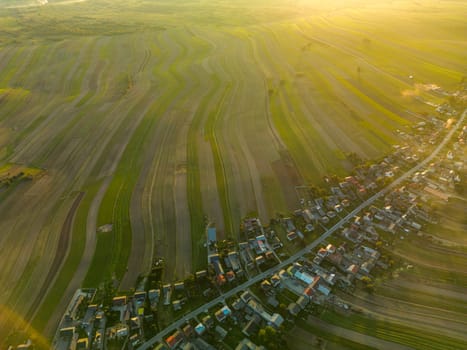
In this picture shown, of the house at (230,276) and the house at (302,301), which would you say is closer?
the house at (302,301)

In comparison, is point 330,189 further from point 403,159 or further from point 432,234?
point 403,159

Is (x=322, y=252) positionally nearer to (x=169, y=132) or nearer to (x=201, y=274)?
(x=201, y=274)

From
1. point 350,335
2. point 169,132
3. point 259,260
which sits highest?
point 169,132

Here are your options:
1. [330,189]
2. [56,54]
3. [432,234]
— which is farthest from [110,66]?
[432,234]

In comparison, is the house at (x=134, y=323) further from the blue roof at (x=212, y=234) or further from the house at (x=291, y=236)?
the house at (x=291, y=236)

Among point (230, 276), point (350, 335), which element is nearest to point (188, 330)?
point (230, 276)

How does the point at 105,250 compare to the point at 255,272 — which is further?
the point at 105,250

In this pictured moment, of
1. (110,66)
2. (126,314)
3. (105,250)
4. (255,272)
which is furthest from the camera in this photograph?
(110,66)

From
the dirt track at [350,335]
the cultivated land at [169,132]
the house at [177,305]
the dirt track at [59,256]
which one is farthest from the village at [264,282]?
the dirt track at [59,256]

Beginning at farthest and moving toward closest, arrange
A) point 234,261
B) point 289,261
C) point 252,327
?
point 289,261 → point 234,261 → point 252,327
